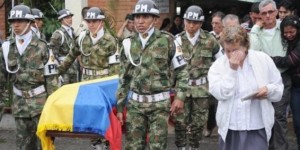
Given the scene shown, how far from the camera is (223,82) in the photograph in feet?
20.4

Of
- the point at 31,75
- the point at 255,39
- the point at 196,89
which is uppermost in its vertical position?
the point at 255,39

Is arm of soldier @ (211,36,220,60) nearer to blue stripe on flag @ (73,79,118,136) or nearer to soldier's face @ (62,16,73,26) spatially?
blue stripe on flag @ (73,79,118,136)

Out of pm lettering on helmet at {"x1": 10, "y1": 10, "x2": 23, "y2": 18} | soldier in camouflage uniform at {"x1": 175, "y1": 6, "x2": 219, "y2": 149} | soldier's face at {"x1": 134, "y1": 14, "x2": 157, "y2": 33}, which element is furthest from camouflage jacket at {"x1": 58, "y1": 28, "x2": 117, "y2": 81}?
soldier's face at {"x1": 134, "y1": 14, "x2": 157, "y2": 33}

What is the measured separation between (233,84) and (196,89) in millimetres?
3355

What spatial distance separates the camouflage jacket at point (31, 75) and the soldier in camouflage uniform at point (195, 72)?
6.58 ft

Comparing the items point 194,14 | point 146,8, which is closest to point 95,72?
point 194,14

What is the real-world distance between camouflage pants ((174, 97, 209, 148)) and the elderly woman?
3.09m

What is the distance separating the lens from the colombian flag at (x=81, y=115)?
7.56 m

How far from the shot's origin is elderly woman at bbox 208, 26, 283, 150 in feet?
20.3

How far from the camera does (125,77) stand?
25.0 ft

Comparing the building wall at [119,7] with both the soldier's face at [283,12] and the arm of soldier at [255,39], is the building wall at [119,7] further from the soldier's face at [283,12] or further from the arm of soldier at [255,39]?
the arm of soldier at [255,39]

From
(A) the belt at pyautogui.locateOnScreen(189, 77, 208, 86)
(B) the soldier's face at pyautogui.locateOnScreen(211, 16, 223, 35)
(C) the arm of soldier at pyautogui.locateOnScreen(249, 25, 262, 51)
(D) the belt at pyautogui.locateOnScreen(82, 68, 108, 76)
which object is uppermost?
(B) the soldier's face at pyautogui.locateOnScreen(211, 16, 223, 35)

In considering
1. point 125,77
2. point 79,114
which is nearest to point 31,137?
point 79,114

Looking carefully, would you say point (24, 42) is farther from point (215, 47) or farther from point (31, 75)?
point (215, 47)
